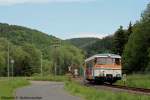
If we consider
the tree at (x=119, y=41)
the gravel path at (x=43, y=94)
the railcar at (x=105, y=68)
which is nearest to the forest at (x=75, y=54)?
the tree at (x=119, y=41)

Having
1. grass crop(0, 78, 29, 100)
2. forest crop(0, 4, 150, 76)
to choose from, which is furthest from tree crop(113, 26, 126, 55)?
grass crop(0, 78, 29, 100)

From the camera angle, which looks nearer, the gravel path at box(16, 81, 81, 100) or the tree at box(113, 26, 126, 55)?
the gravel path at box(16, 81, 81, 100)

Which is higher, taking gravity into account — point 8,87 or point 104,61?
point 104,61

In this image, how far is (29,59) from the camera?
175 metres

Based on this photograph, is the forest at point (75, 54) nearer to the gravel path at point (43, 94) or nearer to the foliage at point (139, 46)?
the foliage at point (139, 46)

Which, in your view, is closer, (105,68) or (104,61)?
(105,68)

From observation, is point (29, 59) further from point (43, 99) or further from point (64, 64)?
point (43, 99)

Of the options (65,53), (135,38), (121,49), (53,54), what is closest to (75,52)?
(65,53)

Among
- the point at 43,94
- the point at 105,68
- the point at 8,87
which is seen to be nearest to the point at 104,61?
the point at 105,68

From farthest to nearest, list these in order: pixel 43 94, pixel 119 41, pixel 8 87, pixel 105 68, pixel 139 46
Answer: pixel 119 41
pixel 139 46
pixel 105 68
pixel 8 87
pixel 43 94

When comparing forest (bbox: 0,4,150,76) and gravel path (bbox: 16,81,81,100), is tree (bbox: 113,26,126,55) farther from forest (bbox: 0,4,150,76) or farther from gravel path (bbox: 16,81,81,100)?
gravel path (bbox: 16,81,81,100)

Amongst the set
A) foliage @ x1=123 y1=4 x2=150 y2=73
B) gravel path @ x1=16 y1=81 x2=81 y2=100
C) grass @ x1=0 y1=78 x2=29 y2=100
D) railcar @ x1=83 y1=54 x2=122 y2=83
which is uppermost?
foliage @ x1=123 y1=4 x2=150 y2=73

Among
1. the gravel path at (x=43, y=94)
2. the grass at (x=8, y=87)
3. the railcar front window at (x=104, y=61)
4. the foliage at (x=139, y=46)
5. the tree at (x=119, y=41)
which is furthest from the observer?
the tree at (x=119, y=41)

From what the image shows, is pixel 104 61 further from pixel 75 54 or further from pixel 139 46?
pixel 75 54
